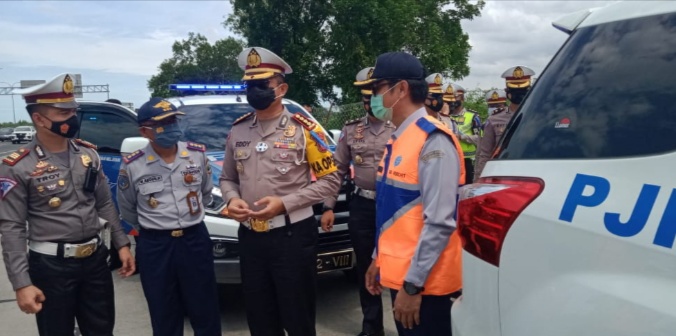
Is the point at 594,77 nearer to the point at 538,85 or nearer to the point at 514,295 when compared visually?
the point at 538,85

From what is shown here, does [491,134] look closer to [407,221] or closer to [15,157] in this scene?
[407,221]

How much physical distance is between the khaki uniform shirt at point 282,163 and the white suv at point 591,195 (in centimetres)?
162

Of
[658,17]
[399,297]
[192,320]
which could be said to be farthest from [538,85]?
[192,320]

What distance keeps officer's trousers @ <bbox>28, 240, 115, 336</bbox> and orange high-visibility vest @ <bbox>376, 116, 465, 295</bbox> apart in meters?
1.82

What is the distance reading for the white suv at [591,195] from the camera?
1.37 m

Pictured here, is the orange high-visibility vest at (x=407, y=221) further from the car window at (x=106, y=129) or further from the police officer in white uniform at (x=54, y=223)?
A: the car window at (x=106, y=129)

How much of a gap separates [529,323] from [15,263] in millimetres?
2684

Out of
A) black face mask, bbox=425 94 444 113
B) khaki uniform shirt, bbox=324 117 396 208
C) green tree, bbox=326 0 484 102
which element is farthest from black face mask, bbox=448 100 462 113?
green tree, bbox=326 0 484 102

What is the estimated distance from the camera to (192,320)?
11.6 ft

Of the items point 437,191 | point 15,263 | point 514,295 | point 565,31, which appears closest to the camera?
point 514,295

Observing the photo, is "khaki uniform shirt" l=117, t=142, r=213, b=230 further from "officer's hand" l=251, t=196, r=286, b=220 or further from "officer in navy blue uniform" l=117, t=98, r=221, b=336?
"officer's hand" l=251, t=196, r=286, b=220

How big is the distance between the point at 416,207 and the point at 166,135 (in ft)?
6.04

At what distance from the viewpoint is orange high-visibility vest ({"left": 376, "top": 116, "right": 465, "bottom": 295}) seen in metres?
2.31

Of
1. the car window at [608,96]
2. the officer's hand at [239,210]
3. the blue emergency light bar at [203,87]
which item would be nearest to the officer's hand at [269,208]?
the officer's hand at [239,210]
